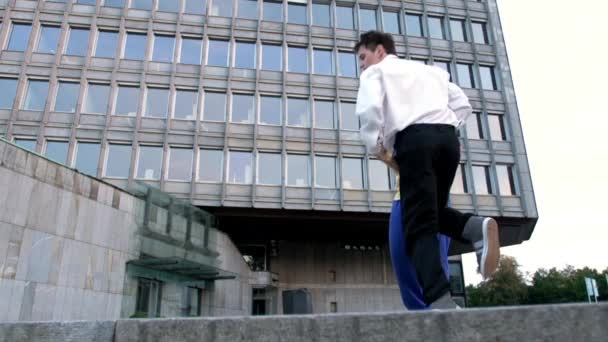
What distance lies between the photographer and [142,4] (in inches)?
999

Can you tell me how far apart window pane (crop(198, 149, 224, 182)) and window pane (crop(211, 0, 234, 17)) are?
8085mm

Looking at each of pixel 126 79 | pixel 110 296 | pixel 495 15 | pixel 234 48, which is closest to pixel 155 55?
pixel 126 79

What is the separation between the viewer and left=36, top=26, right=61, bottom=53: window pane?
23.8 meters

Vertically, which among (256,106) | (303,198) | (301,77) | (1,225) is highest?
(301,77)

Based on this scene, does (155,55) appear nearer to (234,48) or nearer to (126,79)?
(126,79)

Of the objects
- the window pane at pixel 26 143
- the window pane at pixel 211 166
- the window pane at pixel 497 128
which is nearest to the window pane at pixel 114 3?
the window pane at pixel 26 143

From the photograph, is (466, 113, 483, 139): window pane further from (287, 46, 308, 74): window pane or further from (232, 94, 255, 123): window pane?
(232, 94, 255, 123): window pane

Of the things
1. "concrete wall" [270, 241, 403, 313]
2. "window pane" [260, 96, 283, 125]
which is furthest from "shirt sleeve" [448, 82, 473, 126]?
"concrete wall" [270, 241, 403, 313]

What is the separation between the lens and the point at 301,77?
83.8 feet

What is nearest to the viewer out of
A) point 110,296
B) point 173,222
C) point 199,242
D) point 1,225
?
point 1,225

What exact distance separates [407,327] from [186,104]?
2312cm

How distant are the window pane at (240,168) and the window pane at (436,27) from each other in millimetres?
12917

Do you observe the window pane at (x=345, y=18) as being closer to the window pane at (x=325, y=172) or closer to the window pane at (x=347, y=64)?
the window pane at (x=347, y=64)

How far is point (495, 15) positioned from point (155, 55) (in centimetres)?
1946
